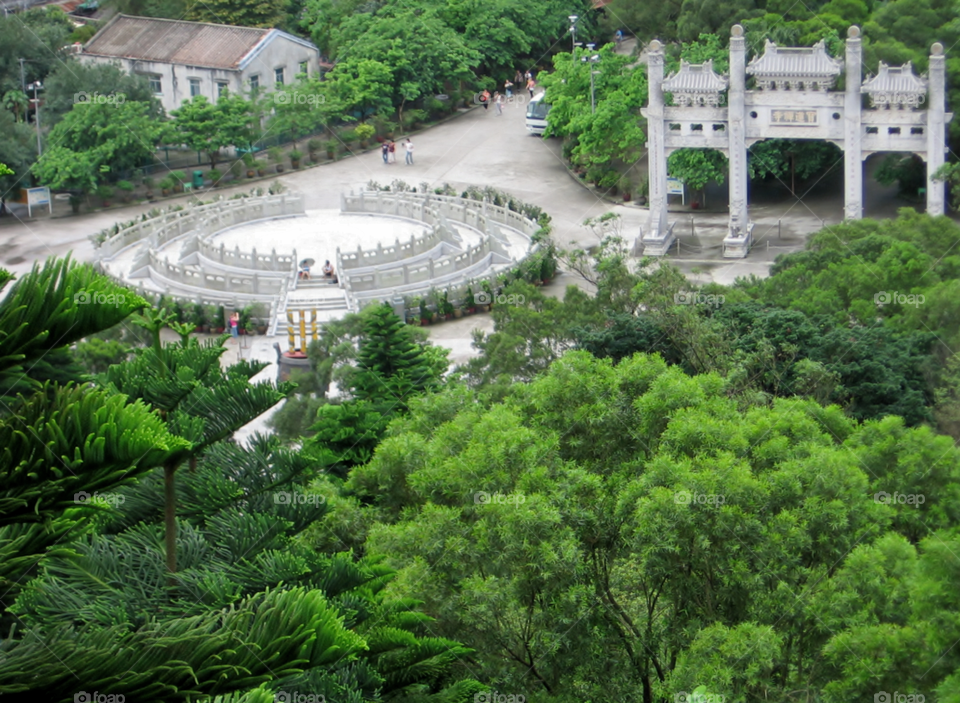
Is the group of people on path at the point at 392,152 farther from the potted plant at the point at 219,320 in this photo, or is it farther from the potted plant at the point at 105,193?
the potted plant at the point at 219,320

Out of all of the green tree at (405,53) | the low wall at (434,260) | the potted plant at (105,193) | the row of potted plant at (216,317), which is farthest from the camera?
the green tree at (405,53)

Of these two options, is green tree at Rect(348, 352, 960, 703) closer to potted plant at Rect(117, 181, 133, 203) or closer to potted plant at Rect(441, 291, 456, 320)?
potted plant at Rect(441, 291, 456, 320)

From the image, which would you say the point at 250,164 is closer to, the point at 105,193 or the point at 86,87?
the point at 105,193

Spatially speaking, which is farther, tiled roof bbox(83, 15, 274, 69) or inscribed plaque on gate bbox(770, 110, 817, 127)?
tiled roof bbox(83, 15, 274, 69)

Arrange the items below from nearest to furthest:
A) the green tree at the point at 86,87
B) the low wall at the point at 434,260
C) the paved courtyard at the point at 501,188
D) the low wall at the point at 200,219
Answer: the low wall at the point at 434,260, the paved courtyard at the point at 501,188, the low wall at the point at 200,219, the green tree at the point at 86,87

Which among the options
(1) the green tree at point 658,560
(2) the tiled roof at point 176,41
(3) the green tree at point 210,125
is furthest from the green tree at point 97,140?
(1) the green tree at point 658,560

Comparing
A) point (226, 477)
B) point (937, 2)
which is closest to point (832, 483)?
point (226, 477)

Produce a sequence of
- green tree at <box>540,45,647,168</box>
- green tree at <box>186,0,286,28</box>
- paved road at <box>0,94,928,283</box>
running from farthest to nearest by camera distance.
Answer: green tree at <box>186,0,286,28</box> < green tree at <box>540,45,647,168</box> < paved road at <box>0,94,928,283</box>

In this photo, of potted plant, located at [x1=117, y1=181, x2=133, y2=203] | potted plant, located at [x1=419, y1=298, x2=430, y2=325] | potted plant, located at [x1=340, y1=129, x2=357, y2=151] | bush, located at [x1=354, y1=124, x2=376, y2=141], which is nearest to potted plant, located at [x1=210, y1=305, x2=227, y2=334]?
potted plant, located at [x1=419, y1=298, x2=430, y2=325]
